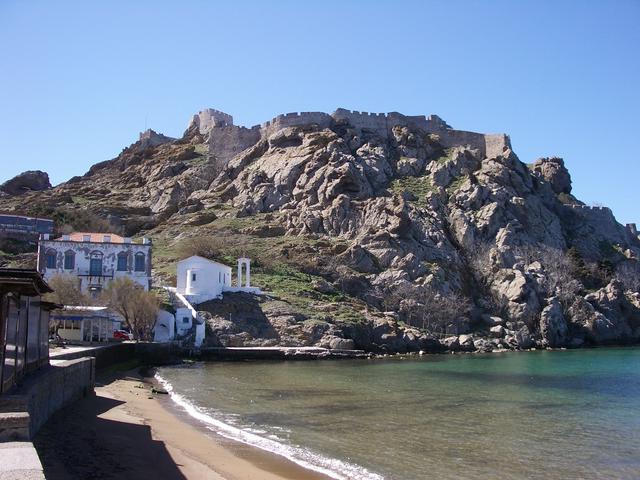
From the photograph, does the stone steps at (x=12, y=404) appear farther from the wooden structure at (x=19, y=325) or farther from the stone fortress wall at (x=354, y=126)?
the stone fortress wall at (x=354, y=126)

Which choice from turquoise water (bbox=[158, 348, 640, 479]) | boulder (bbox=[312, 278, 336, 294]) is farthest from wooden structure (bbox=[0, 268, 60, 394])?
boulder (bbox=[312, 278, 336, 294])

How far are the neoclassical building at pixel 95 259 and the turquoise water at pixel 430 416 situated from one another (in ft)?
55.6

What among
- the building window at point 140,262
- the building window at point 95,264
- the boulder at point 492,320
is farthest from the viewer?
the boulder at point 492,320

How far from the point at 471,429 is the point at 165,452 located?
960cm

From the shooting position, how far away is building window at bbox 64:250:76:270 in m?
54.2

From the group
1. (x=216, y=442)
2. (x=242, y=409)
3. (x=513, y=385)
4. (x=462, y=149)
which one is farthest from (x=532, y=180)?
(x=216, y=442)

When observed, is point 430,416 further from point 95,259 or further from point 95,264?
point 95,259

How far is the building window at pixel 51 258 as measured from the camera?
177 feet

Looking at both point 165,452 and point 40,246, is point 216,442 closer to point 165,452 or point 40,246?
point 165,452

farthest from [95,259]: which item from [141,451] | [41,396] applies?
[141,451]

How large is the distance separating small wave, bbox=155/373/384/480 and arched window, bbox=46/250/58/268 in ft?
121

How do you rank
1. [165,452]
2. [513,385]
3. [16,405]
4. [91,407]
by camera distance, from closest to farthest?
1. [16,405]
2. [165,452]
3. [91,407]
4. [513,385]

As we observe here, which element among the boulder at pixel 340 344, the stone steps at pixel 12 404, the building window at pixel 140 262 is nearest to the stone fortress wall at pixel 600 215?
the boulder at pixel 340 344

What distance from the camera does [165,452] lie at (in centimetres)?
1531
